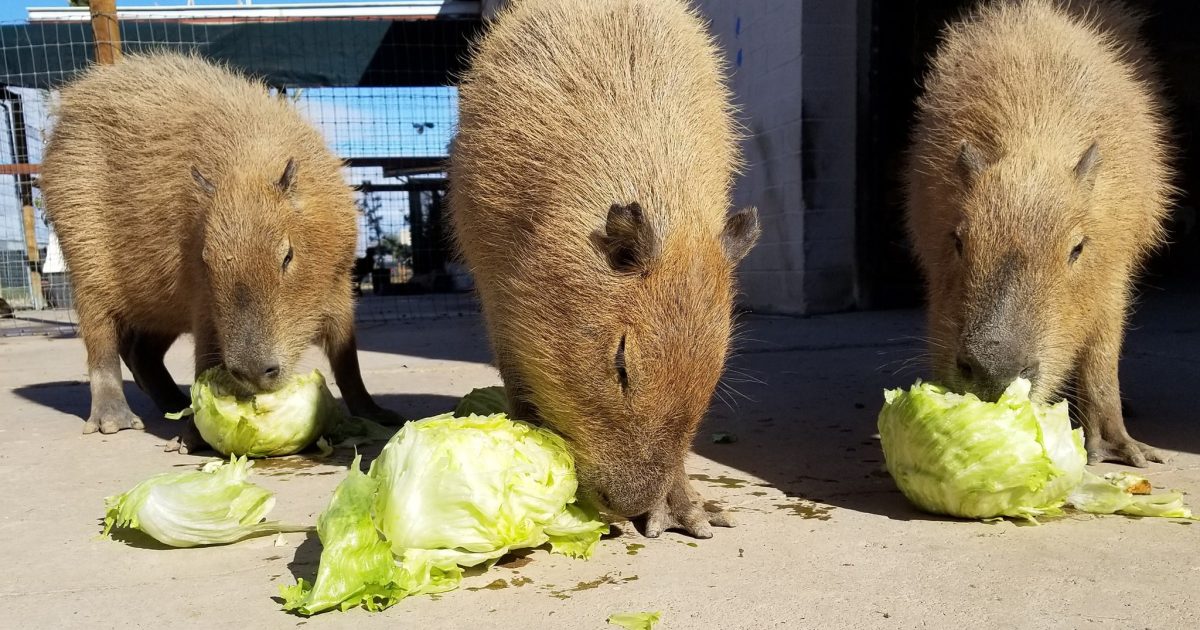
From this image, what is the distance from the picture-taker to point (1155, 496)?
9.97 ft

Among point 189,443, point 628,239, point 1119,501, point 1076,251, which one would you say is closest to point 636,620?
point 628,239

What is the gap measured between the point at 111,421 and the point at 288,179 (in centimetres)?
195

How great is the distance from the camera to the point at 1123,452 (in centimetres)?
367

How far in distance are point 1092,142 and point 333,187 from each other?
3.61m

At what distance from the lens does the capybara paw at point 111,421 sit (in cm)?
504

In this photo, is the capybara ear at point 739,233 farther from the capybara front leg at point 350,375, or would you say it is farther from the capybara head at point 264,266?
the capybara front leg at point 350,375

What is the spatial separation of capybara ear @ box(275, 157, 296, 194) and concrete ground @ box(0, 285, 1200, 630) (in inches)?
52.5

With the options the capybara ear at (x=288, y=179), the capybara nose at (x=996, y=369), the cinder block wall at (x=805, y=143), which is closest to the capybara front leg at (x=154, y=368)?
the capybara ear at (x=288, y=179)

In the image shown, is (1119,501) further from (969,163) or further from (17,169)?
(17,169)

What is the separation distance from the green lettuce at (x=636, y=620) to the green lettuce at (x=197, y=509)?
132cm

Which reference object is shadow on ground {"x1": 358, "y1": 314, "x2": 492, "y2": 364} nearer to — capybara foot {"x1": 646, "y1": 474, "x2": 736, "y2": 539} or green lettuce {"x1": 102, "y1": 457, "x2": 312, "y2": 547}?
green lettuce {"x1": 102, "y1": 457, "x2": 312, "y2": 547}

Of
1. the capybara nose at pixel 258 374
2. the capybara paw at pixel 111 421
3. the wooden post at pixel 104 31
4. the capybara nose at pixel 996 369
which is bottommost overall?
the capybara paw at pixel 111 421

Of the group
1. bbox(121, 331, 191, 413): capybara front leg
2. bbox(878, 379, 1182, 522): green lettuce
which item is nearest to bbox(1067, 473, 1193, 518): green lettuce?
bbox(878, 379, 1182, 522): green lettuce

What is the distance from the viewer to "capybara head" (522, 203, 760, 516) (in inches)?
104
